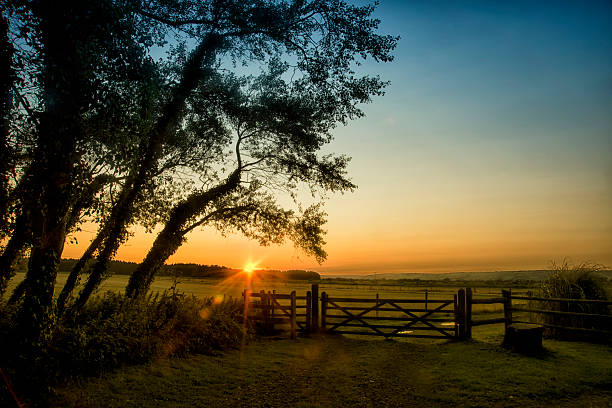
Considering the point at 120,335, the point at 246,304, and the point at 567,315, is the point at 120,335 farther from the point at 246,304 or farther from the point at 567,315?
the point at 567,315

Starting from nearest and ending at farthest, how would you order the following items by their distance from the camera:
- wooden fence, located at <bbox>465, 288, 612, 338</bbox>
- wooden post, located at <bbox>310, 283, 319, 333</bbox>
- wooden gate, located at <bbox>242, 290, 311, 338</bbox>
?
wooden fence, located at <bbox>465, 288, 612, 338</bbox>
wooden gate, located at <bbox>242, 290, 311, 338</bbox>
wooden post, located at <bbox>310, 283, 319, 333</bbox>

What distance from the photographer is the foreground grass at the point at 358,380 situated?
7.52 m

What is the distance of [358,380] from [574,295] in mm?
13186

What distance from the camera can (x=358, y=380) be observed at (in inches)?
363

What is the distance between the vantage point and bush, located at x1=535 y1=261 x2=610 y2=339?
615 inches

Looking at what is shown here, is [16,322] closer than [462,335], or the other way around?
[16,322]

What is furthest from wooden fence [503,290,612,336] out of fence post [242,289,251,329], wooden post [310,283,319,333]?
fence post [242,289,251,329]

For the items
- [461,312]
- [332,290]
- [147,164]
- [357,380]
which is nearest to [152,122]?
[147,164]

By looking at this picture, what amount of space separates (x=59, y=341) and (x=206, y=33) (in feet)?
32.5

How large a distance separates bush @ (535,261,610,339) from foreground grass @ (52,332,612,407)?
285 cm

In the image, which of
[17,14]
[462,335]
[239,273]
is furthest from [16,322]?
[239,273]

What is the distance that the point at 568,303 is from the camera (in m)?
16.3

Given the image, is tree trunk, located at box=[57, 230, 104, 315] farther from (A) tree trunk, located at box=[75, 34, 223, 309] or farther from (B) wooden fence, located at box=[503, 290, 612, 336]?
(B) wooden fence, located at box=[503, 290, 612, 336]

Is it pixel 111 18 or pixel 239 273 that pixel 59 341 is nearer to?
pixel 111 18
